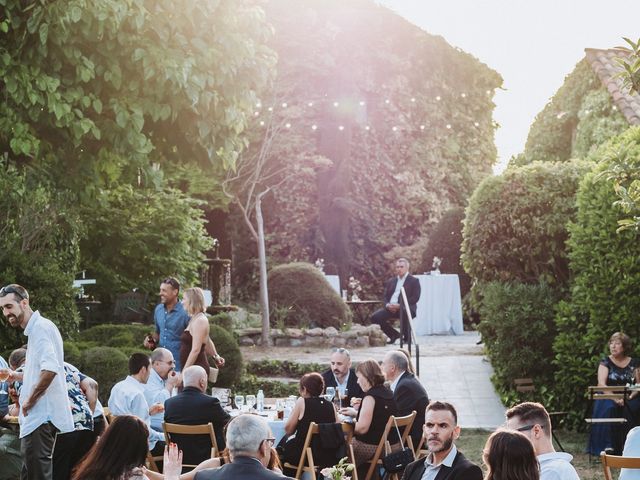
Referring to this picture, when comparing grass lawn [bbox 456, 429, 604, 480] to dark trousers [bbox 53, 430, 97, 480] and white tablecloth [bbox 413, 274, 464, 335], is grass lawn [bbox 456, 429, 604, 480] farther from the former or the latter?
white tablecloth [bbox 413, 274, 464, 335]

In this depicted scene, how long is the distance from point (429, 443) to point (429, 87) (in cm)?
2374

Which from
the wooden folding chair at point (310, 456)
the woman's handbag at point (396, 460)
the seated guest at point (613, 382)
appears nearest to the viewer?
the woman's handbag at point (396, 460)

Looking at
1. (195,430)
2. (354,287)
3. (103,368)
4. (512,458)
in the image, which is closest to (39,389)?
(195,430)

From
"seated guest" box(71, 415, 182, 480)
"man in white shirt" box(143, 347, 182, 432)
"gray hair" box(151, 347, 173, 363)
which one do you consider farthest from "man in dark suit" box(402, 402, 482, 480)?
"gray hair" box(151, 347, 173, 363)

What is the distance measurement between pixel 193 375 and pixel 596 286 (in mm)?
5892

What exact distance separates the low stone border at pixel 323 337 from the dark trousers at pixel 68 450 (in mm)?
11252

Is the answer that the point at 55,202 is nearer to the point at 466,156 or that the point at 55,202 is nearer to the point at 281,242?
the point at 281,242

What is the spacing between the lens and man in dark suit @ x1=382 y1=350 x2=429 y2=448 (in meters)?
8.45

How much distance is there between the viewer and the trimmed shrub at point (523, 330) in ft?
42.5

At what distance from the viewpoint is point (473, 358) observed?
1590cm

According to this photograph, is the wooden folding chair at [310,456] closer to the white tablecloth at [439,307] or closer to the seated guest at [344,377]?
A: the seated guest at [344,377]

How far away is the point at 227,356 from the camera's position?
13.4m

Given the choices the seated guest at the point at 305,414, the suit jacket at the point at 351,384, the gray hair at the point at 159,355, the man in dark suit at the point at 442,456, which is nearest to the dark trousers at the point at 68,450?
the gray hair at the point at 159,355

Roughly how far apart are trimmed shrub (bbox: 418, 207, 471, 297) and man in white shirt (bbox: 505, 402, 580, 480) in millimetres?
18132
